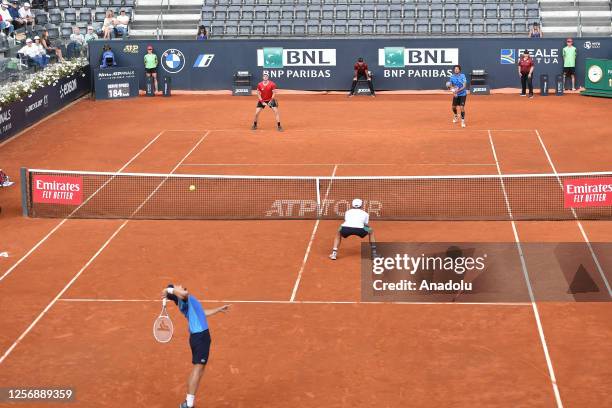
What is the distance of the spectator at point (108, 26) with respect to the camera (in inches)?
1868

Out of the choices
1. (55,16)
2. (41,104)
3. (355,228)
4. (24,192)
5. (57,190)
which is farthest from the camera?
(55,16)

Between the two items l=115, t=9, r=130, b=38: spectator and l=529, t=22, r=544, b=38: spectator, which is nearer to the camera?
l=529, t=22, r=544, b=38: spectator

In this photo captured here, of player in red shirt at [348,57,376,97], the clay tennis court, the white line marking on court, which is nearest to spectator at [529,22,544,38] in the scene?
player in red shirt at [348,57,376,97]

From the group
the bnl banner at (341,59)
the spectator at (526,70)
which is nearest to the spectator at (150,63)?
the bnl banner at (341,59)

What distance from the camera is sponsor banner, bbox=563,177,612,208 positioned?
23938 mm

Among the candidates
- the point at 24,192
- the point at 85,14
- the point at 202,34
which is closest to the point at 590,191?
the point at 24,192

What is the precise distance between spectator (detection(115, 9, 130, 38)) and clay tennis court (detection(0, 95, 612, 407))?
670 inches

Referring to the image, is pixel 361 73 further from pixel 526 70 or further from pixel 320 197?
pixel 320 197

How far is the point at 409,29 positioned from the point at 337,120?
11749 mm

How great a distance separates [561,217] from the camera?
23969 millimetres

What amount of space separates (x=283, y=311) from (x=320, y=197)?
23.3 ft

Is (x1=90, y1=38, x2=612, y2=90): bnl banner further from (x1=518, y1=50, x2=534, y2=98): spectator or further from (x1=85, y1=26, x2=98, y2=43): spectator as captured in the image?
(x1=85, y1=26, x2=98, y2=43): spectator

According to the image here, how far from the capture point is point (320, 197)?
988 inches

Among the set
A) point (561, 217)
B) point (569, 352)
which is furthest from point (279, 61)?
point (569, 352)
